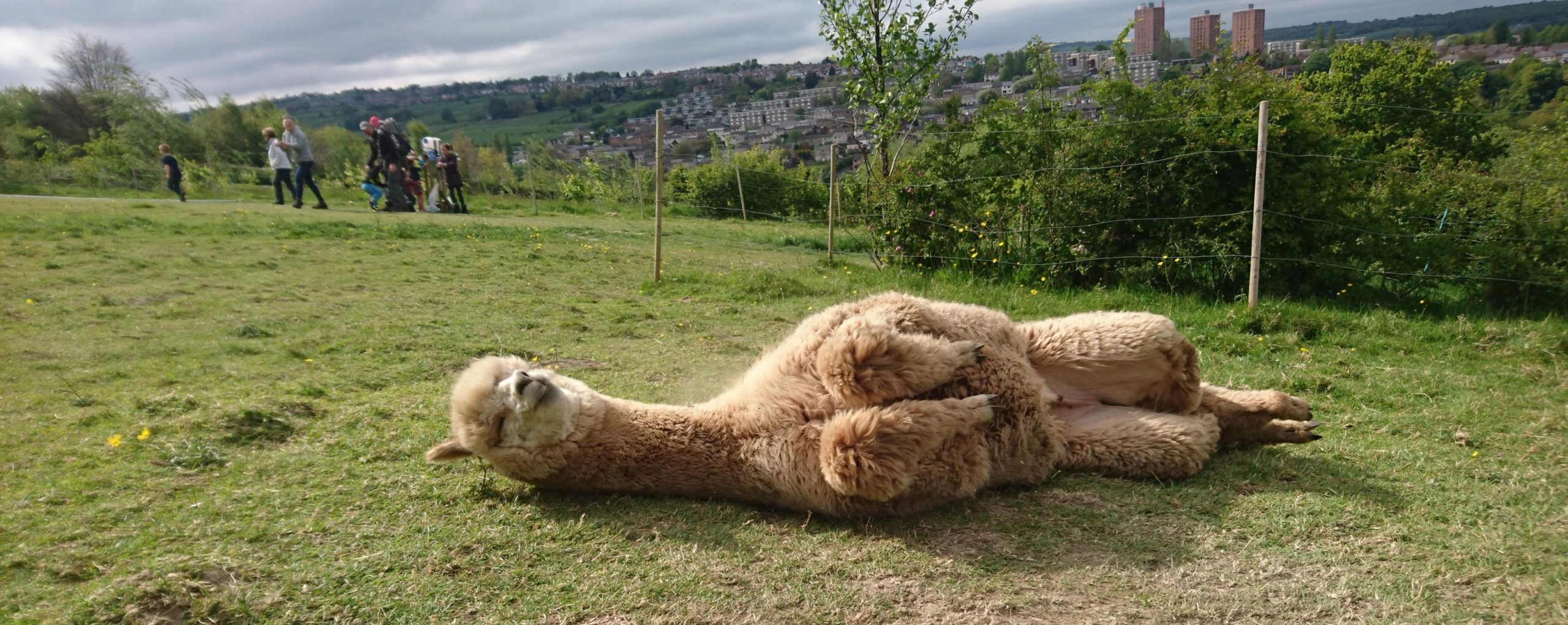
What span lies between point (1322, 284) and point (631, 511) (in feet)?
26.8

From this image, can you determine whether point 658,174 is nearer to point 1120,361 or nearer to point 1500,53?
point 1120,361

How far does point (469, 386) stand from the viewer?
3.45 meters

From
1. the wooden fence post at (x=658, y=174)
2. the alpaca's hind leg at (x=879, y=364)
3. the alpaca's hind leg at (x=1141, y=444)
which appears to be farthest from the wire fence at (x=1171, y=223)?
the alpaca's hind leg at (x=879, y=364)

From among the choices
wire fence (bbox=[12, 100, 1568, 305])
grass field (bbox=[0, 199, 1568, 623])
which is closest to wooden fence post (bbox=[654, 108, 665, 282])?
wire fence (bbox=[12, 100, 1568, 305])

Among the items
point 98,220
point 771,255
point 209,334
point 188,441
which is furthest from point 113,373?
point 771,255

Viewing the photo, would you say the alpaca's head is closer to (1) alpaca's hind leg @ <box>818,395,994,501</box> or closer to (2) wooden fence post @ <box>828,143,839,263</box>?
(1) alpaca's hind leg @ <box>818,395,994,501</box>

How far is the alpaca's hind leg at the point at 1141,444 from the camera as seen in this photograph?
3871 millimetres

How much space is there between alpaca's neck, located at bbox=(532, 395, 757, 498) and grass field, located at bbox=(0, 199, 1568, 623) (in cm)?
11

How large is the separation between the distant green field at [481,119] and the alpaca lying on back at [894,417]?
53.3 meters

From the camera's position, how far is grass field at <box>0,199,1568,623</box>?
2.95m

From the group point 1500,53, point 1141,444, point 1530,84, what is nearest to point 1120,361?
point 1141,444

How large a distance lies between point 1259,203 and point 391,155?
1771cm

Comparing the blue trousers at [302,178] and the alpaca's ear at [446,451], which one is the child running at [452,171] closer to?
the blue trousers at [302,178]

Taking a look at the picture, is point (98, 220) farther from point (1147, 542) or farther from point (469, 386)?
point (1147, 542)
